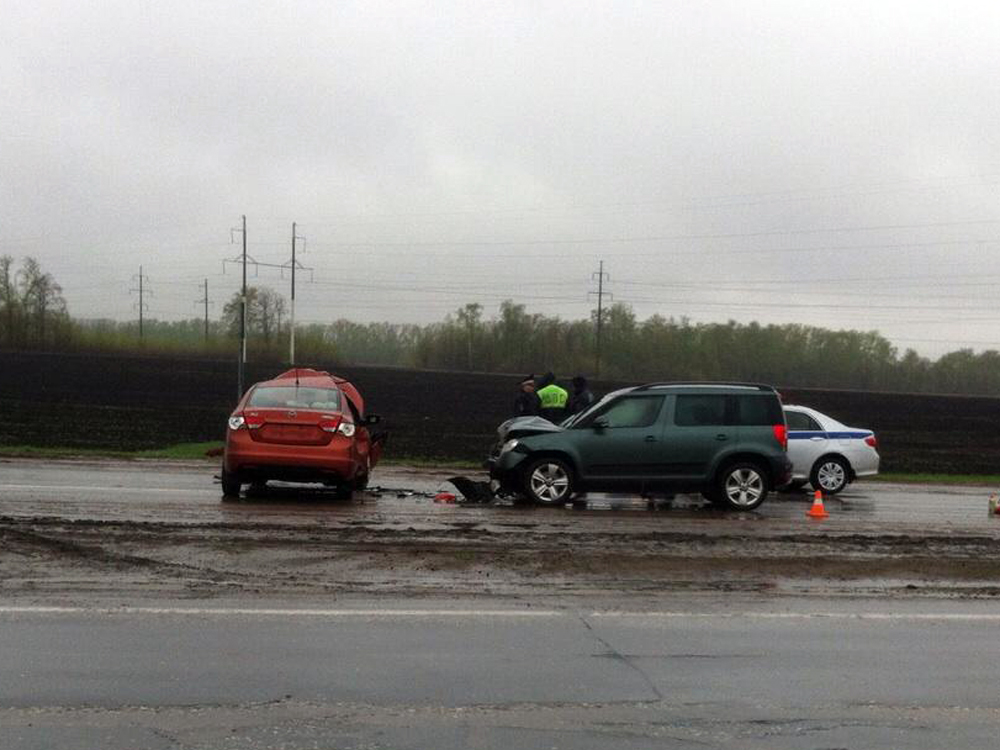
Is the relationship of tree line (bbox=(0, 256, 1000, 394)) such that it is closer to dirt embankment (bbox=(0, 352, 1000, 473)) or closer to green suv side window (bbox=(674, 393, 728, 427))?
dirt embankment (bbox=(0, 352, 1000, 473))

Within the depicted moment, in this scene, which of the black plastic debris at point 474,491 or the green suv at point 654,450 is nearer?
the green suv at point 654,450

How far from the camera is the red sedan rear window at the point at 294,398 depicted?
53.2 ft

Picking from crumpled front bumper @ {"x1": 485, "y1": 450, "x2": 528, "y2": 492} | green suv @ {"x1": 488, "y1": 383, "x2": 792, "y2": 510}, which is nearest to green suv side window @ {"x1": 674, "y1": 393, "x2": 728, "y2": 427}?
green suv @ {"x1": 488, "y1": 383, "x2": 792, "y2": 510}

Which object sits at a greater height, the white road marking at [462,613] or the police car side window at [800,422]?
the police car side window at [800,422]

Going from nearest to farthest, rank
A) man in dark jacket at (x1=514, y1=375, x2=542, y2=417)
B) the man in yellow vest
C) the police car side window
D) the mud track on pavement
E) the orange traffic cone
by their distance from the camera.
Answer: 1. the mud track on pavement
2. the orange traffic cone
3. the police car side window
4. the man in yellow vest
5. man in dark jacket at (x1=514, y1=375, x2=542, y2=417)

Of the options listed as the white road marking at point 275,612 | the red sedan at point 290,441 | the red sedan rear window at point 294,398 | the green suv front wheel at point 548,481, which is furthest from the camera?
the green suv front wheel at point 548,481

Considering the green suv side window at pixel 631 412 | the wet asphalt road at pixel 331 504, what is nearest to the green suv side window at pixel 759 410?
the green suv side window at pixel 631 412

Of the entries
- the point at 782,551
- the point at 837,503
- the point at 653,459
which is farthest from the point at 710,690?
the point at 837,503

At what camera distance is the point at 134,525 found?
Result: 1266 centimetres

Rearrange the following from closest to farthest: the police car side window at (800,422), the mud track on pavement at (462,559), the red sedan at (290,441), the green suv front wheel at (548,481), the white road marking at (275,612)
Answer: the white road marking at (275,612)
the mud track on pavement at (462,559)
the red sedan at (290,441)
the green suv front wheel at (548,481)
the police car side window at (800,422)

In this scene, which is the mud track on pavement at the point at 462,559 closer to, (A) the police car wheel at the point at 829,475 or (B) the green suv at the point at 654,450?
(B) the green suv at the point at 654,450

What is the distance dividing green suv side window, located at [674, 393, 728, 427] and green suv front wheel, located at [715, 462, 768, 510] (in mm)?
687

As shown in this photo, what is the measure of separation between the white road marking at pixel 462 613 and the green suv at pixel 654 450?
24.6 ft

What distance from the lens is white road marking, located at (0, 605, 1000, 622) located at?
27.7 feet
